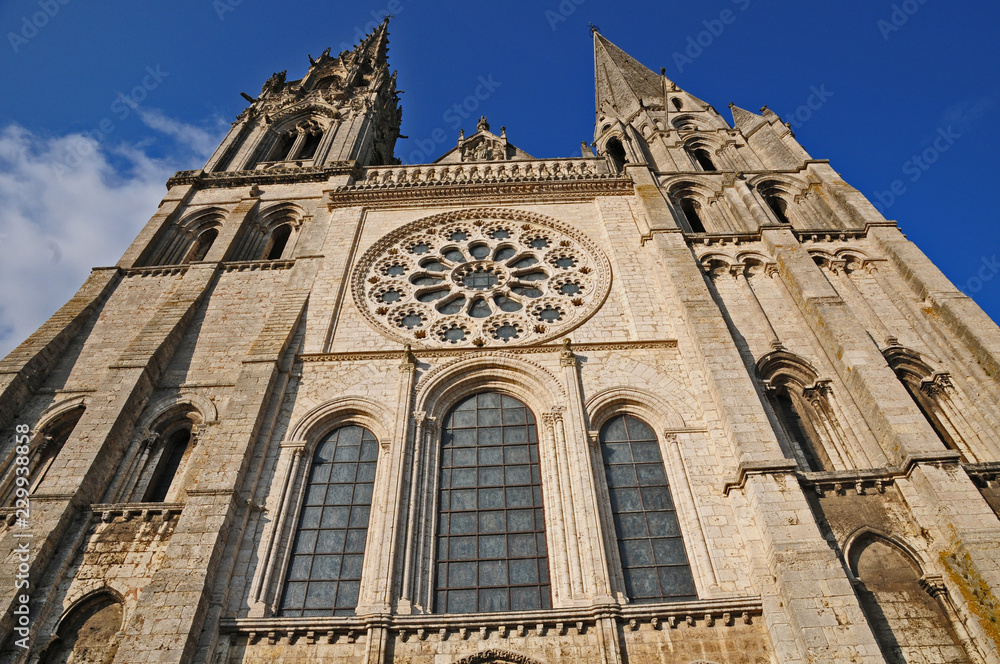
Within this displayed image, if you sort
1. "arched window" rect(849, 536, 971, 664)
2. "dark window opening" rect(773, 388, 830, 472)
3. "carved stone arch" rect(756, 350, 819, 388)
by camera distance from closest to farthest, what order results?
"arched window" rect(849, 536, 971, 664)
"dark window opening" rect(773, 388, 830, 472)
"carved stone arch" rect(756, 350, 819, 388)

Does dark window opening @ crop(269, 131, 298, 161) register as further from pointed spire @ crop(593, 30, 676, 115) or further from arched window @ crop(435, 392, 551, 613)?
arched window @ crop(435, 392, 551, 613)

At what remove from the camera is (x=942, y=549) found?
26.7ft

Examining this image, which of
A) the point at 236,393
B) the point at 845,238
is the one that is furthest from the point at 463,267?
the point at 845,238

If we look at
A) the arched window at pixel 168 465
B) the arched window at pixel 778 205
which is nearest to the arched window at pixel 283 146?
the arched window at pixel 168 465

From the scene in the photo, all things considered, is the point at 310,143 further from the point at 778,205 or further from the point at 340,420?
the point at 778,205

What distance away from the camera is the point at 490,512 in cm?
968

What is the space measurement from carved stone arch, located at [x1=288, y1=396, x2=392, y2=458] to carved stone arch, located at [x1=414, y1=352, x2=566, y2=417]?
0.68 m

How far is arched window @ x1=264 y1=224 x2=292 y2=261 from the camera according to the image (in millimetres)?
16875

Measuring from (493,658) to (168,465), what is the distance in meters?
6.44

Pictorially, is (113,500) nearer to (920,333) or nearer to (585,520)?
(585,520)

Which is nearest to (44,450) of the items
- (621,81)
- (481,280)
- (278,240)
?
(278,240)

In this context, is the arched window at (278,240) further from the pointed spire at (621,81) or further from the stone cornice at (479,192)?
the pointed spire at (621,81)

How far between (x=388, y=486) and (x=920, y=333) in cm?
995

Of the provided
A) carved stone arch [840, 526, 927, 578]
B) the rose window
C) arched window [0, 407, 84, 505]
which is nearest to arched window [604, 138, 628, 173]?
the rose window
